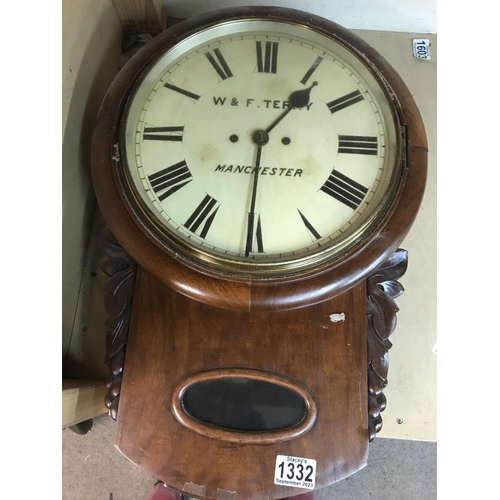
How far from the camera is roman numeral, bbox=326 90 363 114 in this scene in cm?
69

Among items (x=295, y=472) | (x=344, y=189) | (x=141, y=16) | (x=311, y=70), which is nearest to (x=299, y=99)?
(x=311, y=70)

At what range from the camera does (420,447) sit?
99 cm

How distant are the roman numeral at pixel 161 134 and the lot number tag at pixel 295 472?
480 millimetres

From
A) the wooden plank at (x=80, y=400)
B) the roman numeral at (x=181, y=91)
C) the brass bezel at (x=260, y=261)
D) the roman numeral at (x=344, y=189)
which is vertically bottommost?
the wooden plank at (x=80, y=400)

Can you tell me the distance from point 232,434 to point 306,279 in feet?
0.81

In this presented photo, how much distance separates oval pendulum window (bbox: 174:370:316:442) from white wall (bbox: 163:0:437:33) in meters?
0.70

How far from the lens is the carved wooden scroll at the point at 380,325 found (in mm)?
676

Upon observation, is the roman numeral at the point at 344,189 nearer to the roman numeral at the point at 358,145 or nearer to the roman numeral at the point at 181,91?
the roman numeral at the point at 358,145

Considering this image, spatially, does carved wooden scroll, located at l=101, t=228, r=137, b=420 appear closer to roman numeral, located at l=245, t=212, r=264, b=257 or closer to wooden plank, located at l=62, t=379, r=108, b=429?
wooden plank, located at l=62, t=379, r=108, b=429

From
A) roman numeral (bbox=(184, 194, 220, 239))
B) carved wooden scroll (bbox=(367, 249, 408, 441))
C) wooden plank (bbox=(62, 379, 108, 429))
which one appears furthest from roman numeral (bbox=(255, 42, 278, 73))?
wooden plank (bbox=(62, 379, 108, 429))

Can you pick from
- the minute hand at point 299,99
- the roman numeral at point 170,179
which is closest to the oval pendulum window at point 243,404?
the roman numeral at point 170,179

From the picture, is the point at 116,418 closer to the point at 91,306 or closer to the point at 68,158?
the point at 91,306

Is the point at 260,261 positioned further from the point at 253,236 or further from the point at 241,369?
the point at 241,369

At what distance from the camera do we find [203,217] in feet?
2.11
